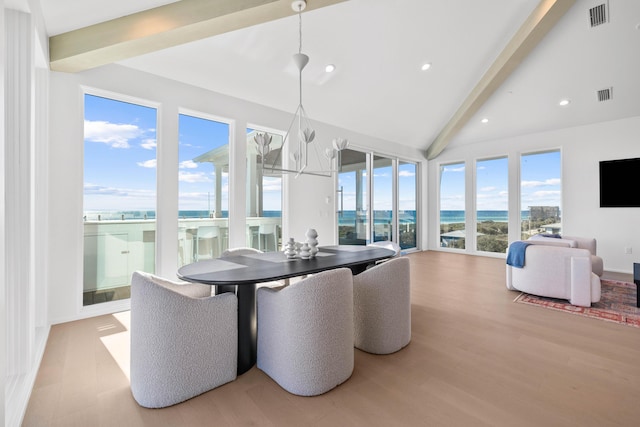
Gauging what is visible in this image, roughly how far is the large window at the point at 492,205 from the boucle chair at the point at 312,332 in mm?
6096

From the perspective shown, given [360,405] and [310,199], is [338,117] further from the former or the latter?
[360,405]

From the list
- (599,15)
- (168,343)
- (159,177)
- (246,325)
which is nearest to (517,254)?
(599,15)

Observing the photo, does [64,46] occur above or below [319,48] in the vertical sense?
below

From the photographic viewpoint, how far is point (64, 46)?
2.77 meters

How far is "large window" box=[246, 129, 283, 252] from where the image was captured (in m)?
4.53

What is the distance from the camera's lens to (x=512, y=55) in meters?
4.14

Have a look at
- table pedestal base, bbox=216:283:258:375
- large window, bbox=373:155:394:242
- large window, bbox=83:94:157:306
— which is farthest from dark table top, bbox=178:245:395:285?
large window, bbox=373:155:394:242

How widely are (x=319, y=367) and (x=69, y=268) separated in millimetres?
2899

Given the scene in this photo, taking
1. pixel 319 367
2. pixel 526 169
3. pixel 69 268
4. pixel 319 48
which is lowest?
pixel 319 367

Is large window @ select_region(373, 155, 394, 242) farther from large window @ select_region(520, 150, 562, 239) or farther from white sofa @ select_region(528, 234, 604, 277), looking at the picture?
white sofa @ select_region(528, 234, 604, 277)

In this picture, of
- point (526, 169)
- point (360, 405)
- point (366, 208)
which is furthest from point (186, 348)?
point (526, 169)

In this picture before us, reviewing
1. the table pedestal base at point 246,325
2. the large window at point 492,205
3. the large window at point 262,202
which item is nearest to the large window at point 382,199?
the large window at point 492,205

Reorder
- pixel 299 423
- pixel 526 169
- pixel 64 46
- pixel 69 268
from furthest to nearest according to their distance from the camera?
pixel 526 169 → pixel 69 268 → pixel 64 46 → pixel 299 423

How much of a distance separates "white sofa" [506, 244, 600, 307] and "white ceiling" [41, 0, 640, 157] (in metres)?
2.80
